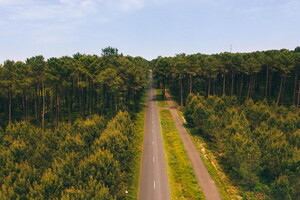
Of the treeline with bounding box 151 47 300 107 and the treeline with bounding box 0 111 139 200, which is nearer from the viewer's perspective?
the treeline with bounding box 0 111 139 200

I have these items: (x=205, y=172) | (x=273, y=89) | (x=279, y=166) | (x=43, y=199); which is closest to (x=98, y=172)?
(x=43, y=199)

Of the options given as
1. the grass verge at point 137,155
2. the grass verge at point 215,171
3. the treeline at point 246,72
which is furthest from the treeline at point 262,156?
the treeline at point 246,72

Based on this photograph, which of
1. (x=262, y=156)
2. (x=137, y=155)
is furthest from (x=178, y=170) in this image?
(x=262, y=156)

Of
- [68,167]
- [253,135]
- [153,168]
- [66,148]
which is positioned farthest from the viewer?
[253,135]

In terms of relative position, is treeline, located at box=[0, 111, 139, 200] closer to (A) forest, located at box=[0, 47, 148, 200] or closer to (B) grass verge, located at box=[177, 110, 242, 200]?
(A) forest, located at box=[0, 47, 148, 200]

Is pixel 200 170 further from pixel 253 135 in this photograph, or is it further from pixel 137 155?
pixel 253 135

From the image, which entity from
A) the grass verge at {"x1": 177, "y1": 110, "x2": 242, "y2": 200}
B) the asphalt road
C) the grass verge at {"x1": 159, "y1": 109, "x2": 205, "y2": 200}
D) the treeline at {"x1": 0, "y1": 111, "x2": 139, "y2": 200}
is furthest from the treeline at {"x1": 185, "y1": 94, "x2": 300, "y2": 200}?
the treeline at {"x1": 0, "y1": 111, "x2": 139, "y2": 200}
